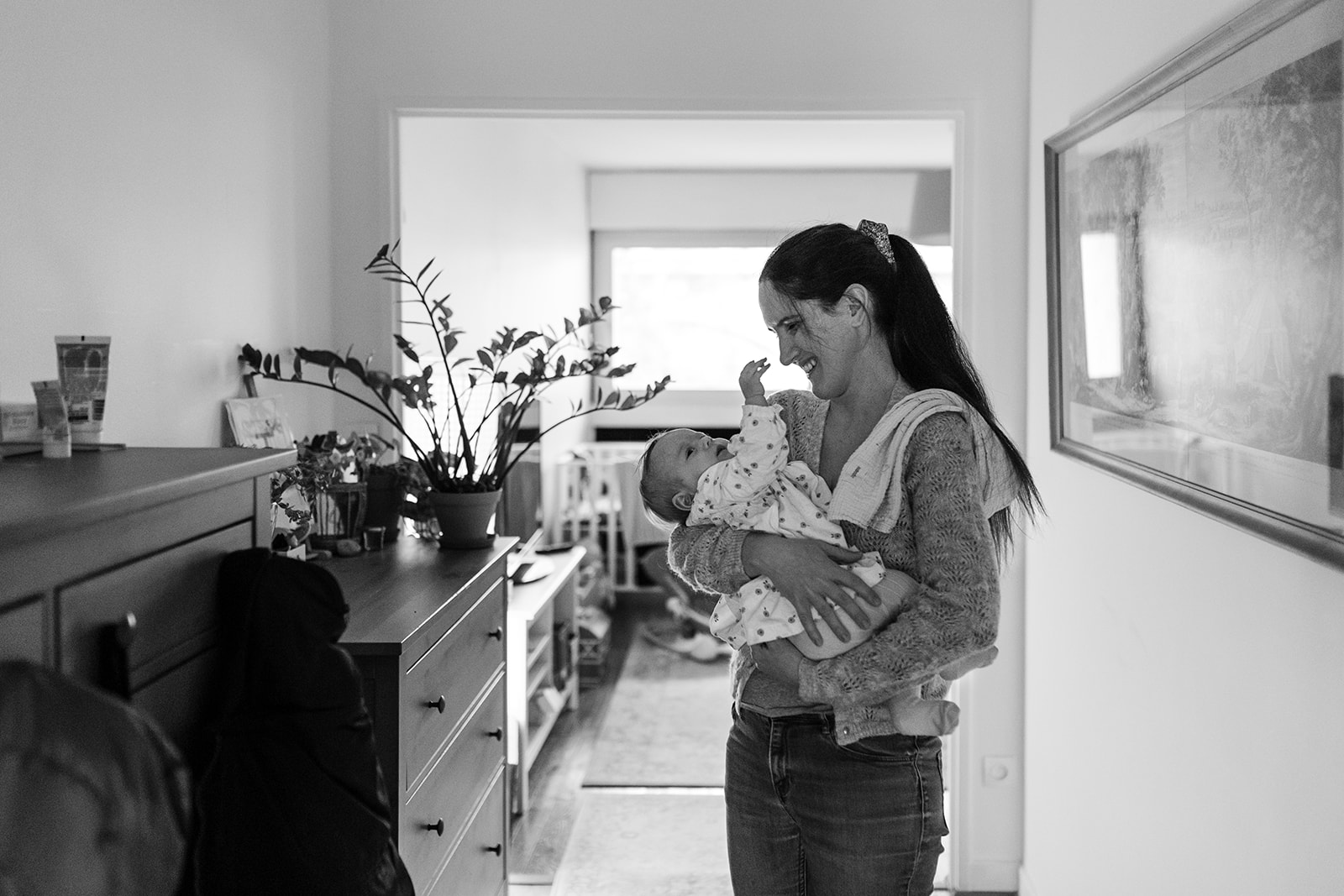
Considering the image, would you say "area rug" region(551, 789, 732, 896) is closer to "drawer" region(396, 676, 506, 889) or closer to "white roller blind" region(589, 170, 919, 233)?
"drawer" region(396, 676, 506, 889)

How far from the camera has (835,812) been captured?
1481 millimetres

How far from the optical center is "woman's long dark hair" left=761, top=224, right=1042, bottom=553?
1506 mm

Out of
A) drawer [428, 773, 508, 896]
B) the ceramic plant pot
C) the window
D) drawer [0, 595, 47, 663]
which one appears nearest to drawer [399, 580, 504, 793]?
the ceramic plant pot

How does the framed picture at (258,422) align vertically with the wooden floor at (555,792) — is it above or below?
above

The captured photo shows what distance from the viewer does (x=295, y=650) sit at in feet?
3.87

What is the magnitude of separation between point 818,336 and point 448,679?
100cm

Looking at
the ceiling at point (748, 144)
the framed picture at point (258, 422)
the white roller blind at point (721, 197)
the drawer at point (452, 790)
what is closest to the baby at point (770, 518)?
the drawer at point (452, 790)

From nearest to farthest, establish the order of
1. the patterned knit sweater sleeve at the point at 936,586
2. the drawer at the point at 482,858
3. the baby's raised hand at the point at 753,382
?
the patterned knit sweater sleeve at the point at 936,586 → the baby's raised hand at the point at 753,382 → the drawer at the point at 482,858

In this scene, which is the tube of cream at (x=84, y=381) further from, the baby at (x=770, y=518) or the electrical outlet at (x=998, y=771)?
the electrical outlet at (x=998, y=771)

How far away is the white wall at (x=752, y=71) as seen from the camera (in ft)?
10.0

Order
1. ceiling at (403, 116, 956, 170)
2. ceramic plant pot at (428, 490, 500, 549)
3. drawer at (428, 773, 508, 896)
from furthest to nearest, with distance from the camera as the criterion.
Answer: ceiling at (403, 116, 956, 170), ceramic plant pot at (428, 490, 500, 549), drawer at (428, 773, 508, 896)

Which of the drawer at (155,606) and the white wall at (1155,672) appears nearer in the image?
the drawer at (155,606)

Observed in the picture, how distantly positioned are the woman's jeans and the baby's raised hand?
431 mm

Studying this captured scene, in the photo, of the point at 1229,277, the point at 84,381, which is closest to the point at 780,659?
the point at 1229,277
